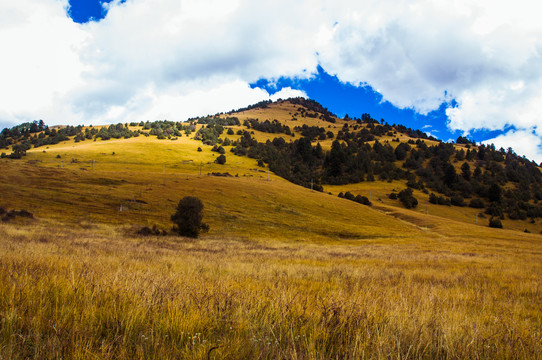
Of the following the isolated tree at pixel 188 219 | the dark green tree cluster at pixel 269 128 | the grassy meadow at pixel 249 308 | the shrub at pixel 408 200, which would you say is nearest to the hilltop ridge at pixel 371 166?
the shrub at pixel 408 200

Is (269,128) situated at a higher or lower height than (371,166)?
higher

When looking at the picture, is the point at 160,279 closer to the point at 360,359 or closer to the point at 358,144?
the point at 360,359

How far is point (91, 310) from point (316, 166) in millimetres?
149106

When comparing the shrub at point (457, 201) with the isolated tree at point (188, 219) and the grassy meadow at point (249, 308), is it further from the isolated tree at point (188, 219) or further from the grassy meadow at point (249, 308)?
the grassy meadow at point (249, 308)

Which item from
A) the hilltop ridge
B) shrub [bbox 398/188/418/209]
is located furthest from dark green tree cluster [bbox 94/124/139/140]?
shrub [bbox 398/188/418/209]

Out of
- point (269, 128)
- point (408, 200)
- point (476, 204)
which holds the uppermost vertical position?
point (269, 128)

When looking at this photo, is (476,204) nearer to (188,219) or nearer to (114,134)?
(188,219)

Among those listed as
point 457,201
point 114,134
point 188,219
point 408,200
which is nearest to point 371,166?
point 408,200

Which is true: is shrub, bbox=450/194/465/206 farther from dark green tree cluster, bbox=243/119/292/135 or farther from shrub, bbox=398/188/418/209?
dark green tree cluster, bbox=243/119/292/135

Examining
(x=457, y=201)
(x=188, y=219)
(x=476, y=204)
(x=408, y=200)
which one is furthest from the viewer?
(x=457, y=201)

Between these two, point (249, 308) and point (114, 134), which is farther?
point (114, 134)

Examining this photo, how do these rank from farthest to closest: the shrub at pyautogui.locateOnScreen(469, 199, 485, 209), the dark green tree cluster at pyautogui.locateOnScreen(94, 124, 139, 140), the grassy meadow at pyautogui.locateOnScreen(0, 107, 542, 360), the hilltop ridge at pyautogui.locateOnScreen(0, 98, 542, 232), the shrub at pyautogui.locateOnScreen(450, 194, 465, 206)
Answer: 1. the dark green tree cluster at pyautogui.locateOnScreen(94, 124, 139, 140)
2. the shrub at pyautogui.locateOnScreen(450, 194, 465, 206)
3. the shrub at pyautogui.locateOnScreen(469, 199, 485, 209)
4. the hilltop ridge at pyautogui.locateOnScreen(0, 98, 542, 232)
5. the grassy meadow at pyautogui.locateOnScreen(0, 107, 542, 360)

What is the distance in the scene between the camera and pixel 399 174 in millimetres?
137125

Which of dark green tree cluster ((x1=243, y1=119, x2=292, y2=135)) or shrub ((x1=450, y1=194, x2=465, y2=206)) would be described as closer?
shrub ((x1=450, y1=194, x2=465, y2=206))
